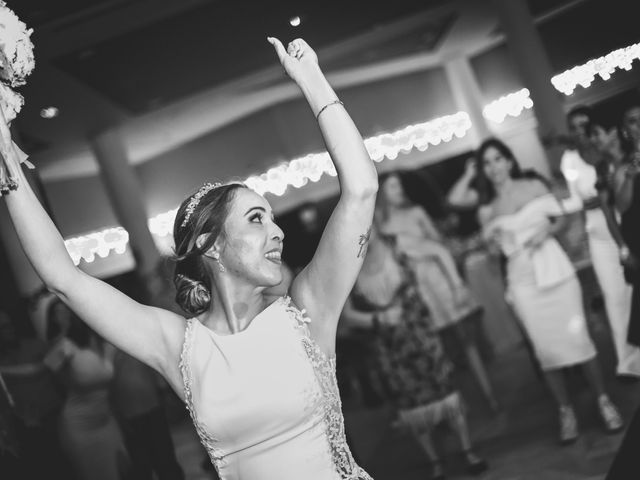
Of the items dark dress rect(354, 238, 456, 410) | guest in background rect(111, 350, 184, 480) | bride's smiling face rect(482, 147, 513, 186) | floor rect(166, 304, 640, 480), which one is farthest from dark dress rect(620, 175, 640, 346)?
guest in background rect(111, 350, 184, 480)

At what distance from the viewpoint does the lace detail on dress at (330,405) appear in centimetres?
115

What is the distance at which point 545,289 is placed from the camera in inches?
117

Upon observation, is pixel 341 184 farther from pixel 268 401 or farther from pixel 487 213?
pixel 487 213

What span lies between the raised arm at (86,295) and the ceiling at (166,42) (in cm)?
122

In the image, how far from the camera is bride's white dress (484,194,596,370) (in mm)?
2908

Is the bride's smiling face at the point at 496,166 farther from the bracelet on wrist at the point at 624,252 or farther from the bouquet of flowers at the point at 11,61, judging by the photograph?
the bouquet of flowers at the point at 11,61

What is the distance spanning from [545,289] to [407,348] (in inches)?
27.5

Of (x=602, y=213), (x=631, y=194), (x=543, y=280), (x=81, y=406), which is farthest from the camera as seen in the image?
(x=543, y=280)

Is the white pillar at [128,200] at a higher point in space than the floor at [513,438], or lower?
higher

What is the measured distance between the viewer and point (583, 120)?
273 cm

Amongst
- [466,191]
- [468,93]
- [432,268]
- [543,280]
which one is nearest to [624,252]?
[543,280]

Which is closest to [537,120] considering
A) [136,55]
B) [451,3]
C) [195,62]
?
[451,3]

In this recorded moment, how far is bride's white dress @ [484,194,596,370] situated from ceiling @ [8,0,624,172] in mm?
939

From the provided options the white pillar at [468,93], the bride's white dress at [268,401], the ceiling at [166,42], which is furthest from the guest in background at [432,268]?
the bride's white dress at [268,401]
